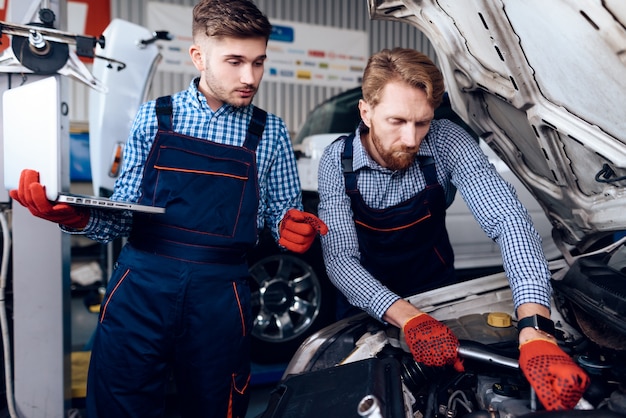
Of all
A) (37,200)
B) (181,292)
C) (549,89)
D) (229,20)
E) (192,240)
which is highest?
(229,20)

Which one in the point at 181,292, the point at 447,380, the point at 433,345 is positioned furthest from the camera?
the point at 181,292

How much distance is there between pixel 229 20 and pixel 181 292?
2.45 feet

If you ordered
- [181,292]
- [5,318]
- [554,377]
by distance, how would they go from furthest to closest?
[5,318], [181,292], [554,377]

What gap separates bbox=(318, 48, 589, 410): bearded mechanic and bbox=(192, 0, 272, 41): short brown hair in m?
0.40

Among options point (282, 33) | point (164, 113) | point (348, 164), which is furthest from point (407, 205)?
point (282, 33)

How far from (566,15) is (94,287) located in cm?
453

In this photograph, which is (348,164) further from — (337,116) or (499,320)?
(337,116)

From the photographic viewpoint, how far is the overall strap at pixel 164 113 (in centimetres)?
149

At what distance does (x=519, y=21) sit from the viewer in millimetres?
1115

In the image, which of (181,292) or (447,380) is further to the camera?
(181,292)

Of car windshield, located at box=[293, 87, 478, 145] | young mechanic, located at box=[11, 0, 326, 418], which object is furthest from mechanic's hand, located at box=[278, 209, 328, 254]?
car windshield, located at box=[293, 87, 478, 145]

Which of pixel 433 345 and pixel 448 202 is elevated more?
pixel 448 202

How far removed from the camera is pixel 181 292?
1415 mm

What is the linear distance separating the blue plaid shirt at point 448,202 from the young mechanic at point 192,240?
14 cm
